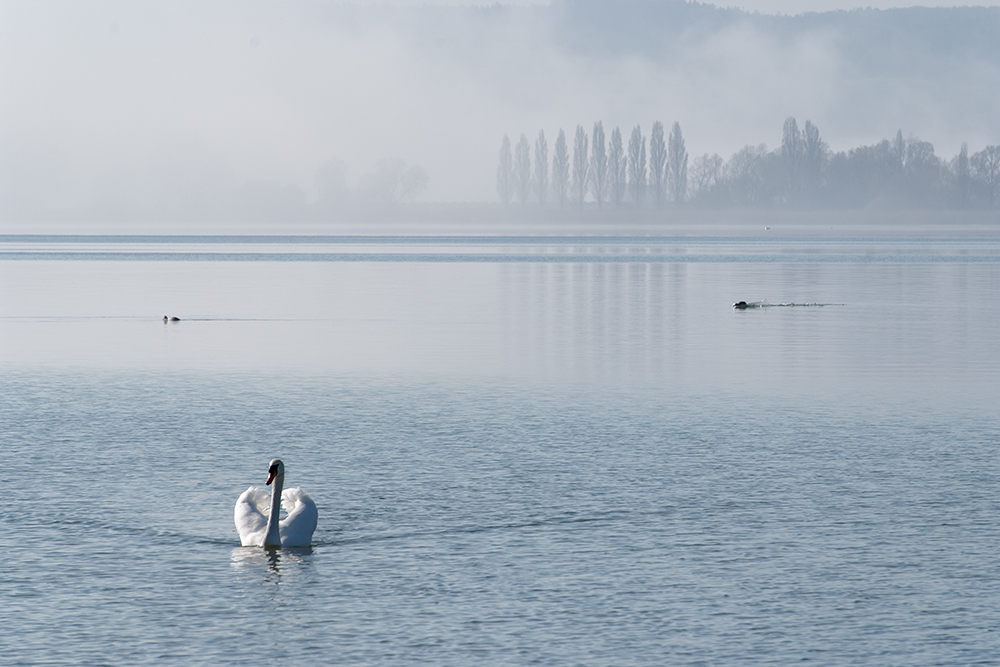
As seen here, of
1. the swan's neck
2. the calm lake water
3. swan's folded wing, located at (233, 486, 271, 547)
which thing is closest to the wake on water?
the calm lake water

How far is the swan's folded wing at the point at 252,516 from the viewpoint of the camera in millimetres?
17000

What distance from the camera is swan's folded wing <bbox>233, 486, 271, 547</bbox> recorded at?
55.8 ft

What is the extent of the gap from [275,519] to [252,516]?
22.4 inches

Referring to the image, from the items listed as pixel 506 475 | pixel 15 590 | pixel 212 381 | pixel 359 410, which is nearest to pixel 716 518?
pixel 506 475

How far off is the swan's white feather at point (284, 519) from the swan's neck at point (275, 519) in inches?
2.5

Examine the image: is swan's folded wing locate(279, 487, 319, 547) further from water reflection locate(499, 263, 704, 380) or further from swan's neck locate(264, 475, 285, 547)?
water reflection locate(499, 263, 704, 380)

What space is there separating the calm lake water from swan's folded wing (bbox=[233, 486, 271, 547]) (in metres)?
0.26

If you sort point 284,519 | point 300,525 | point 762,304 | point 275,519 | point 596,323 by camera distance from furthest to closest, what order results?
point 762,304, point 596,323, point 284,519, point 275,519, point 300,525

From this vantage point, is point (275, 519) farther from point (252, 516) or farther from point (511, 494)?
point (511, 494)

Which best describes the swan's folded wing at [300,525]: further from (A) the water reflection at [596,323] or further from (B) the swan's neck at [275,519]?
(A) the water reflection at [596,323]

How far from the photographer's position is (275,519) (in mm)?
16938

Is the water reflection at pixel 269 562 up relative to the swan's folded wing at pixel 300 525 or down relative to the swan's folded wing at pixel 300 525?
down

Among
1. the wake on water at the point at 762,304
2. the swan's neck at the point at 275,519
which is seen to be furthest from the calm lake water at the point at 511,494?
the wake on water at the point at 762,304

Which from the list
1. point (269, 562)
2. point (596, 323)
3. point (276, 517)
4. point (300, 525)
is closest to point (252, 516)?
point (276, 517)
